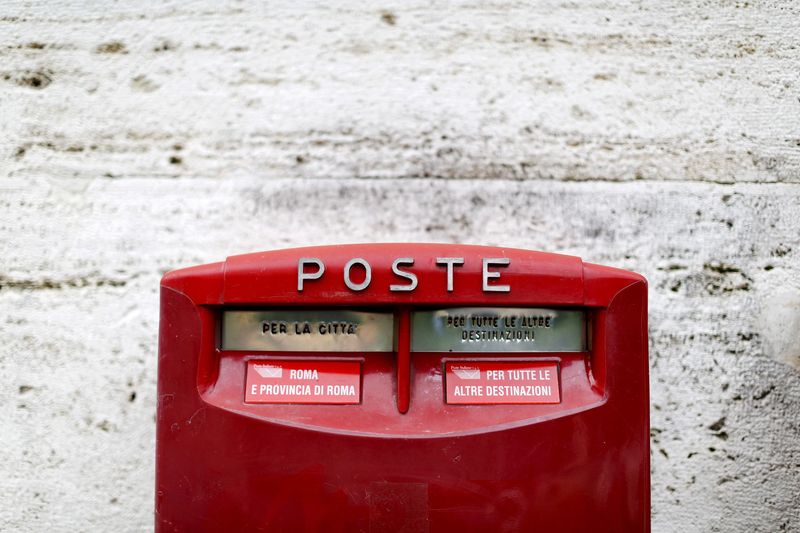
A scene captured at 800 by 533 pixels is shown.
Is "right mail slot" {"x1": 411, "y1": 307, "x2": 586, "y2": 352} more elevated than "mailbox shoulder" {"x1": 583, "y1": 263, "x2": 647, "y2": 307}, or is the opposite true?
"mailbox shoulder" {"x1": 583, "y1": 263, "x2": 647, "y2": 307}

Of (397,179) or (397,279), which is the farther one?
(397,179)

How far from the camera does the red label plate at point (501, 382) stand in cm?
138

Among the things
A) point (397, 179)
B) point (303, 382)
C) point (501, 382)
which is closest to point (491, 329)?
point (501, 382)

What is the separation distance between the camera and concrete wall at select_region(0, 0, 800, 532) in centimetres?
205

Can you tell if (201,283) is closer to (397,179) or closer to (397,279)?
(397,279)

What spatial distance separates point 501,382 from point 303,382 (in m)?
0.45

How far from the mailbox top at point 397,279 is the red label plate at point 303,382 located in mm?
149

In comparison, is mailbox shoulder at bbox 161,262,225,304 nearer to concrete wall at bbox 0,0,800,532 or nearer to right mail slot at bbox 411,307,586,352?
right mail slot at bbox 411,307,586,352

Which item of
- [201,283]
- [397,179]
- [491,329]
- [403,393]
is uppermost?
[397,179]

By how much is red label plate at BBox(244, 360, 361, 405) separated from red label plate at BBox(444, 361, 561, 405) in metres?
0.22

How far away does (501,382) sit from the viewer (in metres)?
1.39

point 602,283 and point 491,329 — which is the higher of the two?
point 602,283

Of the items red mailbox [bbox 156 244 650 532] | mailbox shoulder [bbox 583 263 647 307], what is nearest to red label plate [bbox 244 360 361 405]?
red mailbox [bbox 156 244 650 532]

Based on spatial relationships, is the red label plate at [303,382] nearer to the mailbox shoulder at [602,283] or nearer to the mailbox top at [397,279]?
the mailbox top at [397,279]
